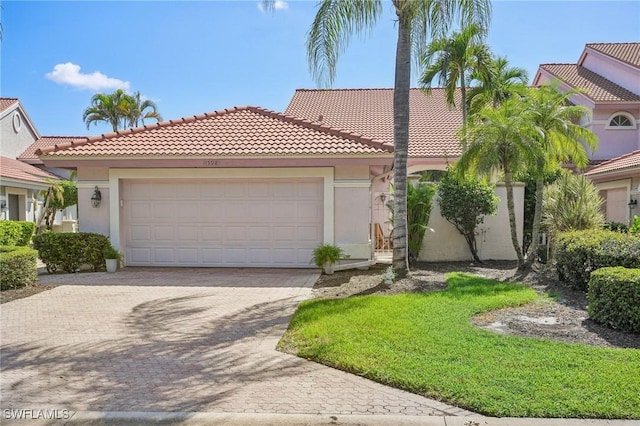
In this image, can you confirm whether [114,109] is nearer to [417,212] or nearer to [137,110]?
[137,110]

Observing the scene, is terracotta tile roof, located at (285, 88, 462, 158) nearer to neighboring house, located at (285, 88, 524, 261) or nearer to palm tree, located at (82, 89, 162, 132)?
neighboring house, located at (285, 88, 524, 261)

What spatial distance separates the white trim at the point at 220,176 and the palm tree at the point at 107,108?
2639cm

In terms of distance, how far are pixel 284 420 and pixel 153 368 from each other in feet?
6.57

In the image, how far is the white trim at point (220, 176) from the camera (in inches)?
473

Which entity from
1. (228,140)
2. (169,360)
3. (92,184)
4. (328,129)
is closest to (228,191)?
(228,140)

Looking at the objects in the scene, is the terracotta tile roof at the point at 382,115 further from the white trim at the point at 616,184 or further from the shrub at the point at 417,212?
the shrub at the point at 417,212

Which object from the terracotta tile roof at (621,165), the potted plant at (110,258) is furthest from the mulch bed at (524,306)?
the terracotta tile roof at (621,165)

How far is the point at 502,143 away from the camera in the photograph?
10211 millimetres

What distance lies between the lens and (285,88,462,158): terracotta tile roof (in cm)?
2008

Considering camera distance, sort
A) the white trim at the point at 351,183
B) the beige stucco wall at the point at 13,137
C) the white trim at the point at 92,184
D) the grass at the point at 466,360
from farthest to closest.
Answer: the beige stucco wall at the point at 13,137, the white trim at the point at 92,184, the white trim at the point at 351,183, the grass at the point at 466,360

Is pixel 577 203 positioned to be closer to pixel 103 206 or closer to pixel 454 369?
pixel 454 369

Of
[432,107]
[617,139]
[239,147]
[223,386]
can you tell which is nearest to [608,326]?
[223,386]

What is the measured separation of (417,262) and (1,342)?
10228 millimetres

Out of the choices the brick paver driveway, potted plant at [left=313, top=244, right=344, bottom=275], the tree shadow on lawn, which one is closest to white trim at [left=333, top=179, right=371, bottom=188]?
potted plant at [left=313, top=244, right=344, bottom=275]
